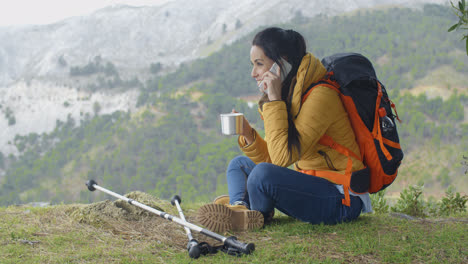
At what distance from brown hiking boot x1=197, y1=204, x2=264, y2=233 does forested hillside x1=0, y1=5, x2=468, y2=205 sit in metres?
18.5

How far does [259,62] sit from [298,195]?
79cm

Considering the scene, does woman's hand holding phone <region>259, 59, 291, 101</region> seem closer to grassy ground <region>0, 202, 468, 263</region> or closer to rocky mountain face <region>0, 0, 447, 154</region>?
grassy ground <region>0, 202, 468, 263</region>

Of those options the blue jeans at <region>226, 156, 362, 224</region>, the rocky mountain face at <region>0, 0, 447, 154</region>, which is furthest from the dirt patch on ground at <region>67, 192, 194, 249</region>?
the rocky mountain face at <region>0, 0, 447, 154</region>

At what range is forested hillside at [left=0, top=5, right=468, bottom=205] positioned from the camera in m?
22.5

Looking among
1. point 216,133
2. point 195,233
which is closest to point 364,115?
point 195,233

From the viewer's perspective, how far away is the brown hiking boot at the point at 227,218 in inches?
90.7

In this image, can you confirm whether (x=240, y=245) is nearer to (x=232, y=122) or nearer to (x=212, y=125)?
(x=232, y=122)

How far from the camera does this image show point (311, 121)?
2.05m

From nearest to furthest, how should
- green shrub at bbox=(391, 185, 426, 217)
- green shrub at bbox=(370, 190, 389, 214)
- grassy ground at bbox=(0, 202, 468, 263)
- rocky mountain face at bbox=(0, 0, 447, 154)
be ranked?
grassy ground at bbox=(0, 202, 468, 263)
green shrub at bbox=(391, 185, 426, 217)
green shrub at bbox=(370, 190, 389, 214)
rocky mountain face at bbox=(0, 0, 447, 154)

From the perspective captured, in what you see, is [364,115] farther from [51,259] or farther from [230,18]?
[230,18]

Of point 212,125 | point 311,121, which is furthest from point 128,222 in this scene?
point 212,125

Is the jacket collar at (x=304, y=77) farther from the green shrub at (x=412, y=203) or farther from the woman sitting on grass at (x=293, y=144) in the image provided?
the green shrub at (x=412, y=203)

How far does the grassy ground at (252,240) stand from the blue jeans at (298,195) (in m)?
0.08

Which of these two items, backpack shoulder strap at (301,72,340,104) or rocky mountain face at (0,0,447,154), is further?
rocky mountain face at (0,0,447,154)
